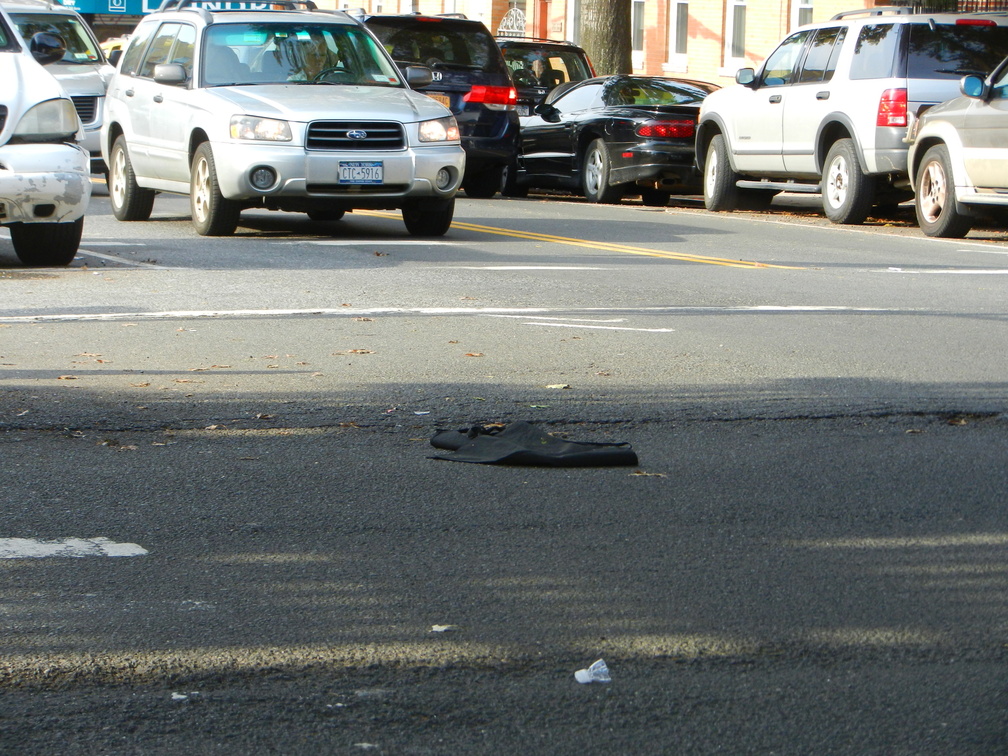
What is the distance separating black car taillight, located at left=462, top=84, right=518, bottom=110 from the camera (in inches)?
746

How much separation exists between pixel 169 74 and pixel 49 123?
10.8 feet

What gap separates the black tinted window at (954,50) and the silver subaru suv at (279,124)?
4836 millimetres

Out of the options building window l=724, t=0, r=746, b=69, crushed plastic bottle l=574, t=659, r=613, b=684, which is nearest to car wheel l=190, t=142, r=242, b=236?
crushed plastic bottle l=574, t=659, r=613, b=684

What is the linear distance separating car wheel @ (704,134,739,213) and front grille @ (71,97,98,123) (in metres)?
7.22

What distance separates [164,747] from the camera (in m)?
3.01

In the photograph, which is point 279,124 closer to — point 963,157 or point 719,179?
point 963,157

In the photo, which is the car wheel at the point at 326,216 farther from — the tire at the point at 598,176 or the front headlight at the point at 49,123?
the front headlight at the point at 49,123

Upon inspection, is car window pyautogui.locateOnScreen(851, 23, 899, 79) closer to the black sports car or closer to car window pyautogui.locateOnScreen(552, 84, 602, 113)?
the black sports car

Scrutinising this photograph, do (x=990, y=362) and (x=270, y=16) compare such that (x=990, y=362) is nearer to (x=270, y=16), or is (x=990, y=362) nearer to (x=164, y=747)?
(x=164, y=747)

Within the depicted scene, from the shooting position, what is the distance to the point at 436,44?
19.5 m

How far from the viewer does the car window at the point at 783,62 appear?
1734 cm

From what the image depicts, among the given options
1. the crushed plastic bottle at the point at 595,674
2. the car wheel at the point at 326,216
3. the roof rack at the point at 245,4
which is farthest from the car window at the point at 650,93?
the crushed plastic bottle at the point at 595,674

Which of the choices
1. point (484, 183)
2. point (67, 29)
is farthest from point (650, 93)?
point (67, 29)

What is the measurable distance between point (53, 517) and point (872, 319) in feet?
18.0
